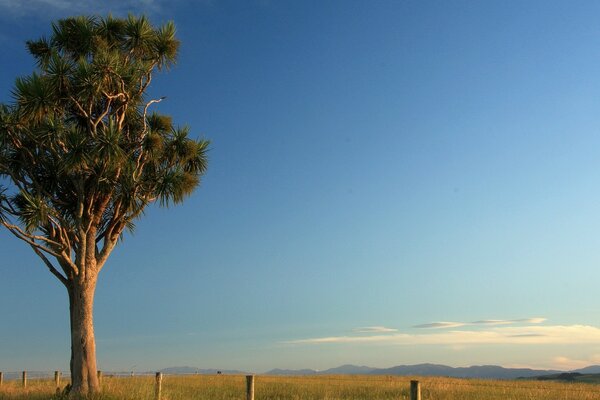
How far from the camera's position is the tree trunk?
70.2 ft

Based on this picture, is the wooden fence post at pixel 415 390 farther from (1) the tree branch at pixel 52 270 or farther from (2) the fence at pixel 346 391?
(1) the tree branch at pixel 52 270

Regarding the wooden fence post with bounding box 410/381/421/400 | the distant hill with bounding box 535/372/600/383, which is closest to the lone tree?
the wooden fence post with bounding box 410/381/421/400

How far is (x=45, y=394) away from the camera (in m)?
22.6

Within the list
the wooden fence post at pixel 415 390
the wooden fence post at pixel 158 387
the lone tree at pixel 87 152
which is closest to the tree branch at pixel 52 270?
the lone tree at pixel 87 152

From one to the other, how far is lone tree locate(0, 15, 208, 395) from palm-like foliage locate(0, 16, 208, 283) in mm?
39

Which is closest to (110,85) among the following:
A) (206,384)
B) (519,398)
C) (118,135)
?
(118,135)

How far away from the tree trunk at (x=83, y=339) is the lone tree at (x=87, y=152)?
0.11ft

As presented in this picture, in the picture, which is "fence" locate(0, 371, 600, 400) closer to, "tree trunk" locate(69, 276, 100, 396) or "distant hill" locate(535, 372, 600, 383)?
"tree trunk" locate(69, 276, 100, 396)

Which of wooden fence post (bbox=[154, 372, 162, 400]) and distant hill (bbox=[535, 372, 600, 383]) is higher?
wooden fence post (bbox=[154, 372, 162, 400])

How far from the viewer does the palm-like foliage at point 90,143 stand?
21688mm

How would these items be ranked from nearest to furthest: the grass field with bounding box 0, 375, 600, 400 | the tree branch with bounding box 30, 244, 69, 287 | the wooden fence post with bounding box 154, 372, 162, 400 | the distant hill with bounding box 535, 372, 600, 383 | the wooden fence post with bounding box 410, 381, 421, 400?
the wooden fence post with bounding box 410, 381, 421, 400
the wooden fence post with bounding box 154, 372, 162, 400
the grass field with bounding box 0, 375, 600, 400
the tree branch with bounding box 30, 244, 69, 287
the distant hill with bounding box 535, 372, 600, 383

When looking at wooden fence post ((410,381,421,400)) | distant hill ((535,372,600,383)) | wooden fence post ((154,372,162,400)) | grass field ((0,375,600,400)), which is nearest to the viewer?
wooden fence post ((410,381,421,400))

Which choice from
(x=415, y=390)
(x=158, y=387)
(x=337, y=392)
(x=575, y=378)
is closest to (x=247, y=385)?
(x=158, y=387)

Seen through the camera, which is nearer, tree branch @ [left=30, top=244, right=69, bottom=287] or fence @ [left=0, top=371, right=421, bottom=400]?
fence @ [left=0, top=371, right=421, bottom=400]
